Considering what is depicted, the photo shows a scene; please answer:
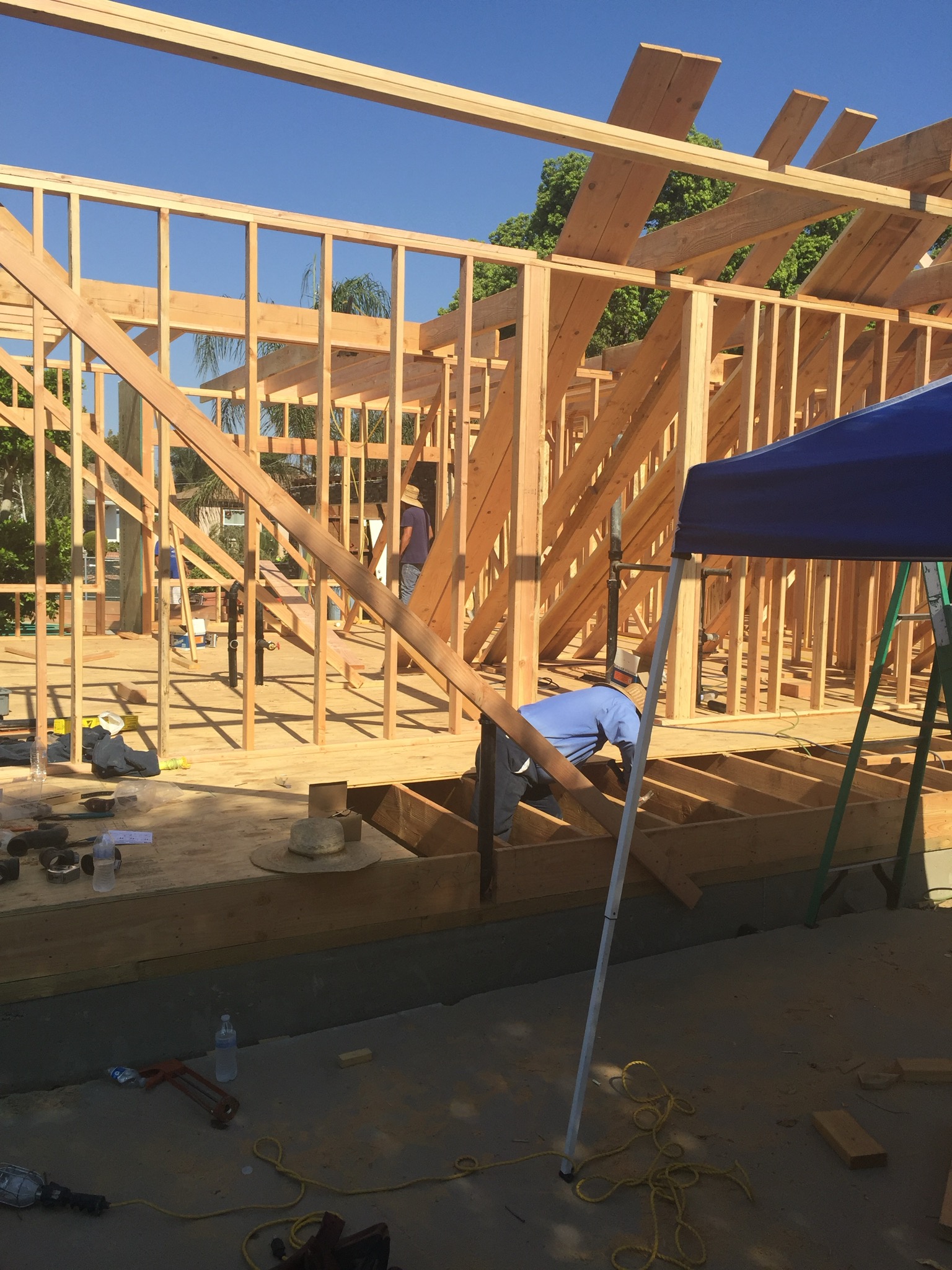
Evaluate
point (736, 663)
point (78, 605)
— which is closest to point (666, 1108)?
point (78, 605)

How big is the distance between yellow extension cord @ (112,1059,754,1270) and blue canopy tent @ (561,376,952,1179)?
0.52 feet

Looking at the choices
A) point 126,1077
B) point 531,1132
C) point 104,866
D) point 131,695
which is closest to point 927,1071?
point 531,1132

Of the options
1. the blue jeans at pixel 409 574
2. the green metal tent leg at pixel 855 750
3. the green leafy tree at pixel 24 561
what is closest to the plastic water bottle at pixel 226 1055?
the green metal tent leg at pixel 855 750

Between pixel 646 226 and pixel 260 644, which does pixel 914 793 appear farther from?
pixel 646 226

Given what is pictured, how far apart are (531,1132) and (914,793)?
9.28 feet

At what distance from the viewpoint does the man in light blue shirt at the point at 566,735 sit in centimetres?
473

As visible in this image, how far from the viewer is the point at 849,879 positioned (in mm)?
5160

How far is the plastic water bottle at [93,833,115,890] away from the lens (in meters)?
3.42

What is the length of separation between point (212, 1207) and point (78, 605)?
3.16 m

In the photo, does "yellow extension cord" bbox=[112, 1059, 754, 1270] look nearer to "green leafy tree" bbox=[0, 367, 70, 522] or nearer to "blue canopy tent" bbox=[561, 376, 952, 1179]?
"blue canopy tent" bbox=[561, 376, 952, 1179]

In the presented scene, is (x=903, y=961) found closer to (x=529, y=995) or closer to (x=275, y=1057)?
(x=529, y=995)

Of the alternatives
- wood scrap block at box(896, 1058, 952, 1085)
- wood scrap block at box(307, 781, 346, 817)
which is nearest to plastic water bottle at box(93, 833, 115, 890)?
wood scrap block at box(307, 781, 346, 817)

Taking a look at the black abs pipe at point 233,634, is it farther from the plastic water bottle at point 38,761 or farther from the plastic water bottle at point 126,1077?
the plastic water bottle at point 126,1077

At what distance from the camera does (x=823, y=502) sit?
2783 millimetres
